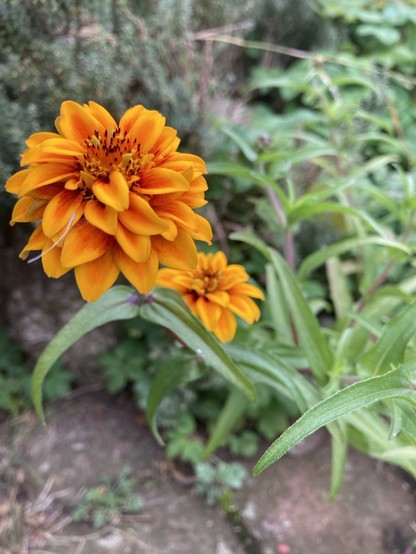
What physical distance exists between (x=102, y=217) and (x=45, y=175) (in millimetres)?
92

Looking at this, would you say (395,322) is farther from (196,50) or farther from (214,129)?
(196,50)

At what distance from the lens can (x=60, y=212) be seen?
58cm

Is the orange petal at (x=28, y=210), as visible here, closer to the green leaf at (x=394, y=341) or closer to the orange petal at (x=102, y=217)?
the orange petal at (x=102, y=217)

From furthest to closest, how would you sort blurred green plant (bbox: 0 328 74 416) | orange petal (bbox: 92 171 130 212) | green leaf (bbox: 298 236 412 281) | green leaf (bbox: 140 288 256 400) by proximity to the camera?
blurred green plant (bbox: 0 328 74 416) → green leaf (bbox: 298 236 412 281) → green leaf (bbox: 140 288 256 400) → orange petal (bbox: 92 171 130 212)

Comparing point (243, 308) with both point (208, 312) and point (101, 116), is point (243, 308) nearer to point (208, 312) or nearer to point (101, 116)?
point (208, 312)

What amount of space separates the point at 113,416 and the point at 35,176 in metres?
1.02

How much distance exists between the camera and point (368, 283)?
1242mm

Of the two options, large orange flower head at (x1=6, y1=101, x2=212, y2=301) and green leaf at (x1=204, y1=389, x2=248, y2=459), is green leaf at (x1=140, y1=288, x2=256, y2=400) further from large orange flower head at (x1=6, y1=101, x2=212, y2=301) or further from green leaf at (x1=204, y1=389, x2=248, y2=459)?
green leaf at (x1=204, y1=389, x2=248, y2=459)

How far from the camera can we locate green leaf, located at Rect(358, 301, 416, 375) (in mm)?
791

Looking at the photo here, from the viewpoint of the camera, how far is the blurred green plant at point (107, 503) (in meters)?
1.20

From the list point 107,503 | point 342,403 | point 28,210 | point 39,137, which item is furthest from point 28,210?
point 107,503

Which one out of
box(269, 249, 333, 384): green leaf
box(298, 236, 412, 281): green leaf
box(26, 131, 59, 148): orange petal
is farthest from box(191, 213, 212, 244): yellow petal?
box(298, 236, 412, 281): green leaf

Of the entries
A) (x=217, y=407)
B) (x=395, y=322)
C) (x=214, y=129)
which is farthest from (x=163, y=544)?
(x=214, y=129)

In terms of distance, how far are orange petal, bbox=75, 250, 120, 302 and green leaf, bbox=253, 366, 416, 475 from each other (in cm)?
30
